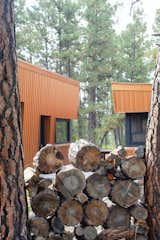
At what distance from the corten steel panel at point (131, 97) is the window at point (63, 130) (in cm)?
307

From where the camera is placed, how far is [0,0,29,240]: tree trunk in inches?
114

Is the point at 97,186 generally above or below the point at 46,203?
above

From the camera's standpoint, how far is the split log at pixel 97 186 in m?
3.69

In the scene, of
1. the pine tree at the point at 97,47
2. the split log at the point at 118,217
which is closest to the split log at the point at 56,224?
the split log at the point at 118,217

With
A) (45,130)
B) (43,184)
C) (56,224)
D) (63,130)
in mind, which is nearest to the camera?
(56,224)

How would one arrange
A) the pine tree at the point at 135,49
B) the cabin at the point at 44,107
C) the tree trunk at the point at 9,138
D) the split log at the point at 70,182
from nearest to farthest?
the tree trunk at the point at 9,138 → the split log at the point at 70,182 → the cabin at the point at 44,107 → the pine tree at the point at 135,49

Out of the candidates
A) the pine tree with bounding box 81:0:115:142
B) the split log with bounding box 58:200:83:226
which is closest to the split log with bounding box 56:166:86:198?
the split log with bounding box 58:200:83:226

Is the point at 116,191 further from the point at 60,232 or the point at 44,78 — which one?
the point at 44,78

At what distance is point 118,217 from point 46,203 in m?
0.85

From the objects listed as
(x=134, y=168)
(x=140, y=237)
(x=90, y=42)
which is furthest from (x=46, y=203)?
(x=90, y=42)

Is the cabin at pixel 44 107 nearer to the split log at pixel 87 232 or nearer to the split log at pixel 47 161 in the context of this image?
the split log at pixel 47 161

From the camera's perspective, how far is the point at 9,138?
2926 millimetres

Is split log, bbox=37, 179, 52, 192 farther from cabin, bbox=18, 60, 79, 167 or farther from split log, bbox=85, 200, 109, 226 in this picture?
cabin, bbox=18, 60, 79, 167

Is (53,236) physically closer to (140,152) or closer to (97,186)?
(97,186)
